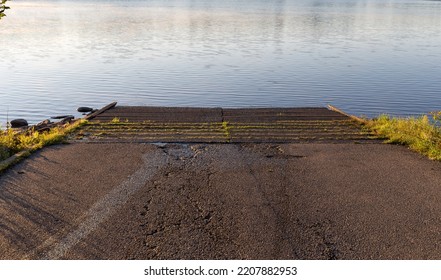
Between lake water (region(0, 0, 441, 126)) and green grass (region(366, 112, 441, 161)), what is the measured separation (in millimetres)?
9193

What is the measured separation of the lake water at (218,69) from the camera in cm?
2327

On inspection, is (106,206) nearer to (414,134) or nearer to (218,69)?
(414,134)

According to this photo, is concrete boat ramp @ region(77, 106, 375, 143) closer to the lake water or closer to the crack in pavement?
the crack in pavement

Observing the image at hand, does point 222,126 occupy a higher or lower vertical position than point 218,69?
higher

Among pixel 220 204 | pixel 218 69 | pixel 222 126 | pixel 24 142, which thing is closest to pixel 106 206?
pixel 220 204

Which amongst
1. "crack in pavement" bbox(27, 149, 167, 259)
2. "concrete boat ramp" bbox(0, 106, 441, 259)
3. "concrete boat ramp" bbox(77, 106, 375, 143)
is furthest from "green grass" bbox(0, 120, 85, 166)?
"crack in pavement" bbox(27, 149, 167, 259)

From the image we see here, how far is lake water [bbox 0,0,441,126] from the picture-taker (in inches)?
916

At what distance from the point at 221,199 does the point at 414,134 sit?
5.91 metres

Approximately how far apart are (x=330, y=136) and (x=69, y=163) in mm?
6328

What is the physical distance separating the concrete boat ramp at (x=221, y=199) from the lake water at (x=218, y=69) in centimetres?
1152

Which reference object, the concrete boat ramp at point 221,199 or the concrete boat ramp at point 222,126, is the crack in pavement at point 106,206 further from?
the concrete boat ramp at point 222,126

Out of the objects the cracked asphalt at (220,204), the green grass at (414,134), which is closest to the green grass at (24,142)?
the cracked asphalt at (220,204)

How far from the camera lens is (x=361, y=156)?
9773 mm

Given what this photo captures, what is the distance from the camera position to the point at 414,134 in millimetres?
10961
